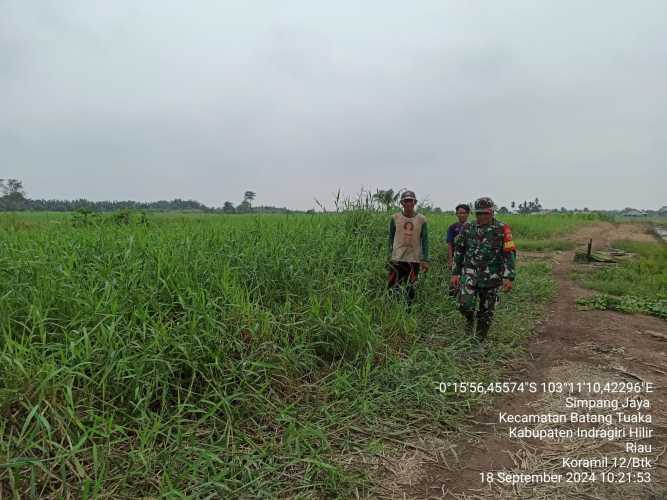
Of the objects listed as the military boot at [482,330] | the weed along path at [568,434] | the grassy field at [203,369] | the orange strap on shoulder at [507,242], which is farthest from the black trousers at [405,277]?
the weed along path at [568,434]

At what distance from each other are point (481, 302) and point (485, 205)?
3.39 feet

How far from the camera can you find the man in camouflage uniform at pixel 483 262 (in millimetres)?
3619

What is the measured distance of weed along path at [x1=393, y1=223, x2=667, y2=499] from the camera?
6.28ft

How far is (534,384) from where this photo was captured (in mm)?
3062

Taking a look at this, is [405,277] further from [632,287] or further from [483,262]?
[632,287]

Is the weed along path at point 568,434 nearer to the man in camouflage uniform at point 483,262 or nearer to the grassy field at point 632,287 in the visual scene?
the man in camouflage uniform at point 483,262

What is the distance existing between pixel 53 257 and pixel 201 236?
1495mm

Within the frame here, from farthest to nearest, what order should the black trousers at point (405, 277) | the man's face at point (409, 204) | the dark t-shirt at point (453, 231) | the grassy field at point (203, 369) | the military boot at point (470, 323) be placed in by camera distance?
1. the dark t-shirt at point (453, 231)
2. the black trousers at point (405, 277)
3. the man's face at point (409, 204)
4. the military boot at point (470, 323)
5. the grassy field at point (203, 369)

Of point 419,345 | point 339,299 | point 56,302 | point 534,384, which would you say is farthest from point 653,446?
point 56,302

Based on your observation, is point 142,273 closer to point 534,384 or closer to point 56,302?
point 56,302

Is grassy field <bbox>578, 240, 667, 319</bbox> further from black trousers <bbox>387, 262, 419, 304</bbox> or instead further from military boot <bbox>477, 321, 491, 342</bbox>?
black trousers <bbox>387, 262, 419, 304</bbox>

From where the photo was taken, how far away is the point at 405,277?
4.45m

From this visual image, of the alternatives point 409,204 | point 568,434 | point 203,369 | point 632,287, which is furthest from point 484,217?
point 632,287

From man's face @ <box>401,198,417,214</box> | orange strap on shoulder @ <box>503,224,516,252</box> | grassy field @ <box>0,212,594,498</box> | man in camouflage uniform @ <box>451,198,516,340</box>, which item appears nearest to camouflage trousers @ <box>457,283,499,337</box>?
man in camouflage uniform @ <box>451,198,516,340</box>
